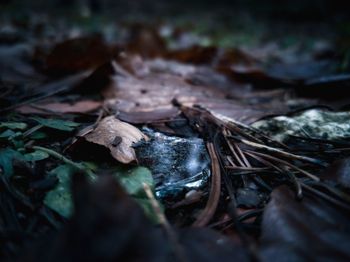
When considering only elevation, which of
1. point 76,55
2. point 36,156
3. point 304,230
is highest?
point 76,55

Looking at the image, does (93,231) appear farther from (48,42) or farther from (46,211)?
(48,42)

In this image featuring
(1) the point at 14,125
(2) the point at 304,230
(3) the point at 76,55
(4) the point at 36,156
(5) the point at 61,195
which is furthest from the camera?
(3) the point at 76,55

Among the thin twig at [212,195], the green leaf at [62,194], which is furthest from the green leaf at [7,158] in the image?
the thin twig at [212,195]

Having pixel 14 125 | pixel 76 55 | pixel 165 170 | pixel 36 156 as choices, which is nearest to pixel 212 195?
pixel 165 170

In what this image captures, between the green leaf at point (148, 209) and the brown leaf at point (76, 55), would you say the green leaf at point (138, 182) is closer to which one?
the green leaf at point (148, 209)

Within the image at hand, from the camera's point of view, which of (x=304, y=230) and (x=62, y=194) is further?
(x=62, y=194)

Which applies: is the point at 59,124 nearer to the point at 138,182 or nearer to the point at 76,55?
the point at 138,182

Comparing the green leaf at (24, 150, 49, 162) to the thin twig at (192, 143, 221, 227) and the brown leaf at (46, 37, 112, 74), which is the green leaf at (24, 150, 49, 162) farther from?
the brown leaf at (46, 37, 112, 74)
